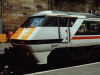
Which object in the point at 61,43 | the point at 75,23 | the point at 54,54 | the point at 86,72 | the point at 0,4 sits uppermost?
the point at 0,4

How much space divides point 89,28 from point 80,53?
114cm

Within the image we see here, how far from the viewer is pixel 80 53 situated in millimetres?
7715

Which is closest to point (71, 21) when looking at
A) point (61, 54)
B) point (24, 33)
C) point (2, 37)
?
point (61, 54)

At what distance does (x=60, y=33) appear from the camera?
22.8ft

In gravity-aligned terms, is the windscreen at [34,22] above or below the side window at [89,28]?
above

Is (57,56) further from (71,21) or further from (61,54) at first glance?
(71,21)

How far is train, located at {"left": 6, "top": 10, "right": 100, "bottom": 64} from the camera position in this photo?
21.4 feet

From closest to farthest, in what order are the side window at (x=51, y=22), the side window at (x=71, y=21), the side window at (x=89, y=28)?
the side window at (x=51, y=22), the side window at (x=71, y=21), the side window at (x=89, y=28)

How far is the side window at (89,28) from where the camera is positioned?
749 centimetres

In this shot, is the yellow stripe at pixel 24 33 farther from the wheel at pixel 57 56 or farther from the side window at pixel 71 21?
the side window at pixel 71 21

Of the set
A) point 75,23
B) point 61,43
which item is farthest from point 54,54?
point 75,23

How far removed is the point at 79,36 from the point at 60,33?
929 millimetres

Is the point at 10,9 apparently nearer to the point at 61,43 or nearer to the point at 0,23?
the point at 0,23

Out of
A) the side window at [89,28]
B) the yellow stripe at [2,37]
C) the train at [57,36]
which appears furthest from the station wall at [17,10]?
the side window at [89,28]
